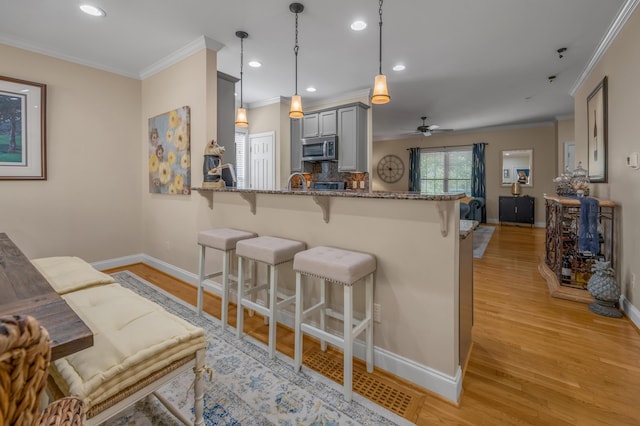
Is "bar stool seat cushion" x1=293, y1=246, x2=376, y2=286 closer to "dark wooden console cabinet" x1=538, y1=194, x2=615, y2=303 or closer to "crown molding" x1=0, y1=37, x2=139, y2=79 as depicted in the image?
"dark wooden console cabinet" x1=538, y1=194, x2=615, y2=303

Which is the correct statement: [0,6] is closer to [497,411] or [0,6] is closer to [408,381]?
[408,381]

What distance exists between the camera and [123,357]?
1089 mm

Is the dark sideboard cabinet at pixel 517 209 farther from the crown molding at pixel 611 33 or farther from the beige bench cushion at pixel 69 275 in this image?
the beige bench cushion at pixel 69 275

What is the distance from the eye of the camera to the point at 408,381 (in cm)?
182

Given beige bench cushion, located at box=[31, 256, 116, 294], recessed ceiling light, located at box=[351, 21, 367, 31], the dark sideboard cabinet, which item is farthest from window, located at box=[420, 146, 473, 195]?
beige bench cushion, located at box=[31, 256, 116, 294]

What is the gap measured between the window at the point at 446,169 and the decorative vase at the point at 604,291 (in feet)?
21.1

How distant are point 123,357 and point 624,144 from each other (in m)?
4.14

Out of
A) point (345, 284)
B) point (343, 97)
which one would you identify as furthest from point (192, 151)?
point (343, 97)

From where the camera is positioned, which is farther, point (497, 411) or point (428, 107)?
point (428, 107)

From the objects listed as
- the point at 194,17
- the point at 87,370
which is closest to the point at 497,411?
the point at 87,370

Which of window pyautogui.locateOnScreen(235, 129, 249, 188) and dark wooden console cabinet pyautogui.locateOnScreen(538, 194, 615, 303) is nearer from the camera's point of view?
dark wooden console cabinet pyautogui.locateOnScreen(538, 194, 615, 303)

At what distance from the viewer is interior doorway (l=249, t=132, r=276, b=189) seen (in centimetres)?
571

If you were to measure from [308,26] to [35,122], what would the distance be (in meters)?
3.19

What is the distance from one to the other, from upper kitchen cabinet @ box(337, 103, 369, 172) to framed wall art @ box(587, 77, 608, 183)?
2.99 metres
